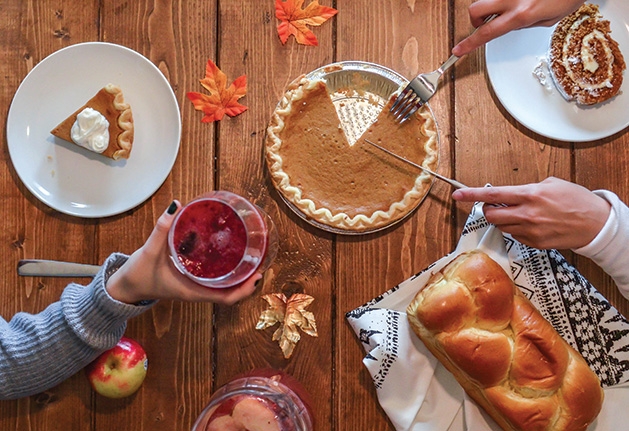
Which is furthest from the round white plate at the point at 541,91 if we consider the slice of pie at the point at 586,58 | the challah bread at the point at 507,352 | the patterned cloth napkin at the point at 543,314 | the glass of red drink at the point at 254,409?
the glass of red drink at the point at 254,409

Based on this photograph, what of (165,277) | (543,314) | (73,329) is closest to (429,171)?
(543,314)

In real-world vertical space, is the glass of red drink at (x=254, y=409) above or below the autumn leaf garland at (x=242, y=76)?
below

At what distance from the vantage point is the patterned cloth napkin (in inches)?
57.9

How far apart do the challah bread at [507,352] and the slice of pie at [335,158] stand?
28 cm

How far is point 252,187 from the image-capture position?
1.58m

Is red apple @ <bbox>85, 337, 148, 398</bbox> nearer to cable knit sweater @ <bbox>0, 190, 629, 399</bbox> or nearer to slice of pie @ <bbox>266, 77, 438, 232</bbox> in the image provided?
cable knit sweater @ <bbox>0, 190, 629, 399</bbox>

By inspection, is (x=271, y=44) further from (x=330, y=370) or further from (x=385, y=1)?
(x=330, y=370)

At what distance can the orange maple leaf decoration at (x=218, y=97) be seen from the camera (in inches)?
62.3

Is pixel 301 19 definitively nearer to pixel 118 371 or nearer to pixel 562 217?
pixel 562 217

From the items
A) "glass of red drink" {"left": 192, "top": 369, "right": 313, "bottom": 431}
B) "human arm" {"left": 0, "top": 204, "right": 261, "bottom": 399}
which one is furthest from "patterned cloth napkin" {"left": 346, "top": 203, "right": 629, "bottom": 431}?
"human arm" {"left": 0, "top": 204, "right": 261, "bottom": 399}

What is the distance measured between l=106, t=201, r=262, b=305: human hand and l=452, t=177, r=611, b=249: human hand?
60 centimetres

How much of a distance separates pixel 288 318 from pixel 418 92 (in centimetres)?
67

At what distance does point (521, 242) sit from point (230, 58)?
2.96 feet

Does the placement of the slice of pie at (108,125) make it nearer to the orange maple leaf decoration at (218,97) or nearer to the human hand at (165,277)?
the orange maple leaf decoration at (218,97)
